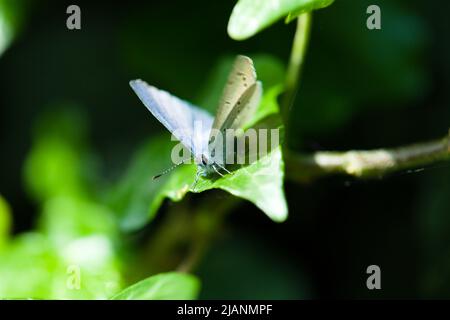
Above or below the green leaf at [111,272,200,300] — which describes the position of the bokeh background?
above

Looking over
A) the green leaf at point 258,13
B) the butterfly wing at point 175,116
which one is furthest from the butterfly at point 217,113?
the green leaf at point 258,13

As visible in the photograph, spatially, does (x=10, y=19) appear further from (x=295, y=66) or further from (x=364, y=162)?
(x=364, y=162)

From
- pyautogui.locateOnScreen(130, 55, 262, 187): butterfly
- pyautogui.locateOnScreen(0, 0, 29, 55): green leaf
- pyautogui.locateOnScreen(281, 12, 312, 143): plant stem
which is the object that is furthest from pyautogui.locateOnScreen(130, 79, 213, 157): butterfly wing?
pyautogui.locateOnScreen(0, 0, 29, 55): green leaf

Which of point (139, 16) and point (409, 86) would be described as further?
point (139, 16)

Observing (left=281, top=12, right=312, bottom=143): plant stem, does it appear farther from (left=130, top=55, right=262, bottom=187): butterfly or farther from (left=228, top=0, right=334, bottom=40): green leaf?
(left=228, top=0, right=334, bottom=40): green leaf
